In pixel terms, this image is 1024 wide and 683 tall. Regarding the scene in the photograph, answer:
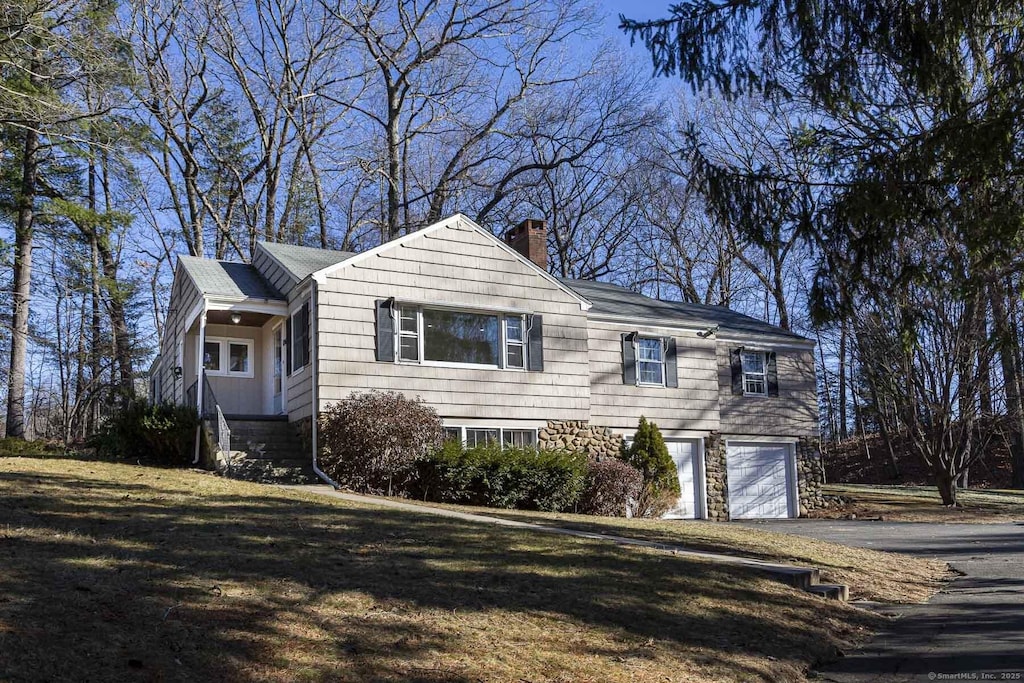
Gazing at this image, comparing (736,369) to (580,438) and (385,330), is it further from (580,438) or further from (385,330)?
(385,330)

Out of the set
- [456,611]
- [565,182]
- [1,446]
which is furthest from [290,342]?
[565,182]

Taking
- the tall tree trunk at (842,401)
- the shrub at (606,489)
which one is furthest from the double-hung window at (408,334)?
the tall tree trunk at (842,401)

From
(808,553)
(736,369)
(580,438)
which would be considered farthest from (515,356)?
(808,553)

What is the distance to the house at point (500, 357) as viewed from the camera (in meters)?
17.6

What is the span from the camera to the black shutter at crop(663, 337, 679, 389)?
21.5 meters

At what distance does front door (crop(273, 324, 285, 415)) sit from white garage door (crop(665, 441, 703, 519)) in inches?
351

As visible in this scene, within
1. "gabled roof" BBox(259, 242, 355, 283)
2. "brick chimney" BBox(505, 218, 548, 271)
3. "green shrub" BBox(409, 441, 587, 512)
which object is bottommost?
"green shrub" BBox(409, 441, 587, 512)

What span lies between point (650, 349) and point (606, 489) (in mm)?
5098

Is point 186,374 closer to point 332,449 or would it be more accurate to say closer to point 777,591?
point 332,449

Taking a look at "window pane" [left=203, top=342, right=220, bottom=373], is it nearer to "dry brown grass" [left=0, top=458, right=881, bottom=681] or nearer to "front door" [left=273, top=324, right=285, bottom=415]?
"front door" [left=273, top=324, right=285, bottom=415]

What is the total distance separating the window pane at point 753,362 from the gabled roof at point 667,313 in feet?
1.51

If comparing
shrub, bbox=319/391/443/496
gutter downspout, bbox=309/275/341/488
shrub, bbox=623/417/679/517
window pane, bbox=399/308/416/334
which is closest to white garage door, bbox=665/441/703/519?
shrub, bbox=623/417/679/517

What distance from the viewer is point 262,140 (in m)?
30.6

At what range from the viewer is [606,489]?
690 inches
